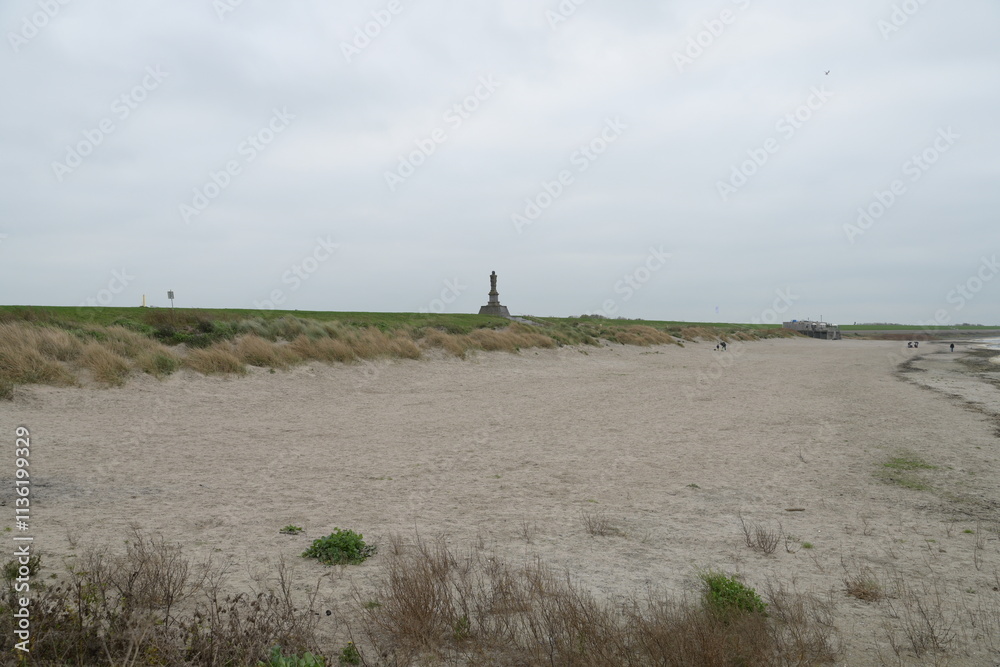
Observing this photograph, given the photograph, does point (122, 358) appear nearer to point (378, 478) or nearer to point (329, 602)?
point (378, 478)

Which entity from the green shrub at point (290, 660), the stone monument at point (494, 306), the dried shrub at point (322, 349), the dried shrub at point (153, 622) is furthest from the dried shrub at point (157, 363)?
the stone monument at point (494, 306)

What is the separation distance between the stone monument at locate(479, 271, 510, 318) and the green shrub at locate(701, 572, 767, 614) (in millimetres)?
50484

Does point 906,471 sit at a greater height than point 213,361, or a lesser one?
lesser

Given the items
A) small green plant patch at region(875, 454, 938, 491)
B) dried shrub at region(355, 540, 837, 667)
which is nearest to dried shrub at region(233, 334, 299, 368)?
dried shrub at region(355, 540, 837, 667)

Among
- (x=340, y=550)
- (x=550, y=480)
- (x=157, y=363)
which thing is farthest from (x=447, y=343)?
(x=340, y=550)

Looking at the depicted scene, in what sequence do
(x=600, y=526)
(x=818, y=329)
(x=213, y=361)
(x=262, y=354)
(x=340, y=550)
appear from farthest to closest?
(x=818, y=329) → (x=262, y=354) → (x=213, y=361) → (x=600, y=526) → (x=340, y=550)

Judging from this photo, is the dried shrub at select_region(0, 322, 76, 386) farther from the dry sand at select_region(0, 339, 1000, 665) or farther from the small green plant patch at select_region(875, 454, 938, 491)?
the small green plant patch at select_region(875, 454, 938, 491)

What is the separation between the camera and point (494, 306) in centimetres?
5616

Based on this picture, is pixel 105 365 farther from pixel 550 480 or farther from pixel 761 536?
pixel 761 536

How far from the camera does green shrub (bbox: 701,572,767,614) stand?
3.93 meters

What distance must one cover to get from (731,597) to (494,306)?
2061 inches

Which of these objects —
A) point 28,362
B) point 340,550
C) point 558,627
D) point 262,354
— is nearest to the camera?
point 558,627

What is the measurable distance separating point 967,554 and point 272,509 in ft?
23.0

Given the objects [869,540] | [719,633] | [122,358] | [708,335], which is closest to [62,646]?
[719,633]
